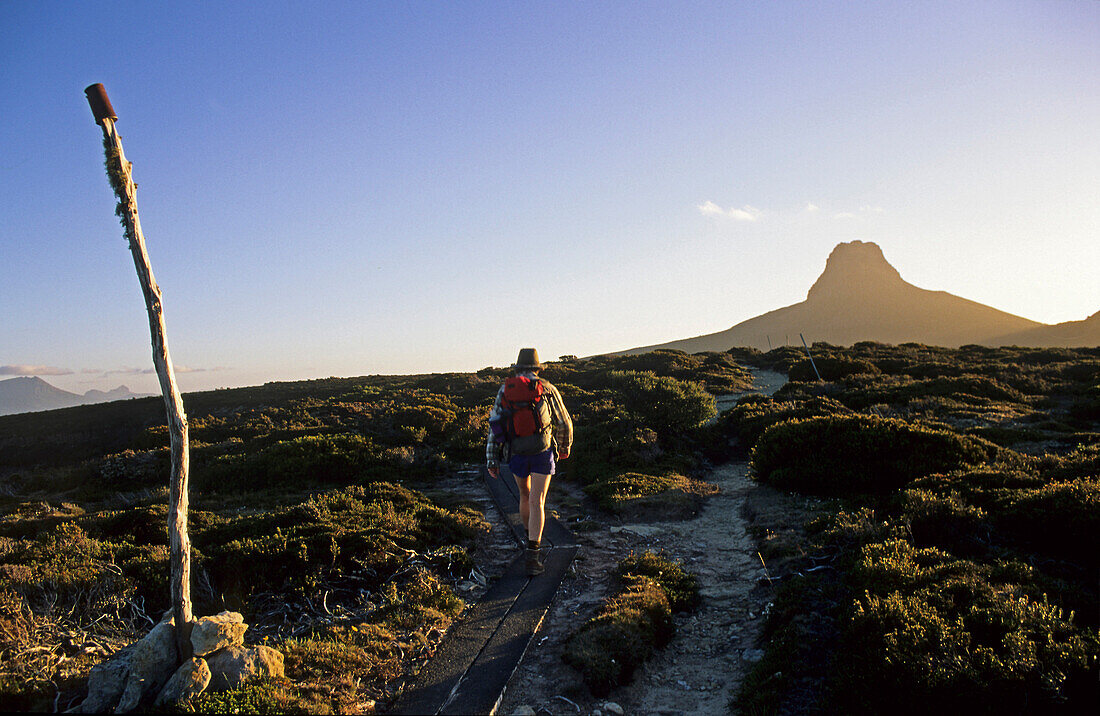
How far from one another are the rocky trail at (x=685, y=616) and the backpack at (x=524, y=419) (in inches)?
66.0

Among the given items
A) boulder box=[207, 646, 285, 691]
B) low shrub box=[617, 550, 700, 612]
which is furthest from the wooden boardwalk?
boulder box=[207, 646, 285, 691]

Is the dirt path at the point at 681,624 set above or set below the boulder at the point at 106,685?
below

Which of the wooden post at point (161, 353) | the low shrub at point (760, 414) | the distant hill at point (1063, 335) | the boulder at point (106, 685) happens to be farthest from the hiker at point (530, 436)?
the distant hill at point (1063, 335)

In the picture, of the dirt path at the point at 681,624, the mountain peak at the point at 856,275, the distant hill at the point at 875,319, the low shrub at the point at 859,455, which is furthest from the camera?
the mountain peak at the point at 856,275

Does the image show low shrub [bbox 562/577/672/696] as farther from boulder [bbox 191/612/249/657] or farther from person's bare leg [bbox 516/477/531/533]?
boulder [bbox 191/612/249/657]

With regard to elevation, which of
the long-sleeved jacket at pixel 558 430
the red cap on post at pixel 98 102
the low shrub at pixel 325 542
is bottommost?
the low shrub at pixel 325 542

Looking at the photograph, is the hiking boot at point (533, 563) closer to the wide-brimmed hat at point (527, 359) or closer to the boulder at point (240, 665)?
the wide-brimmed hat at point (527, 359)

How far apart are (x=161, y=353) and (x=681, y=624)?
529 centimetres

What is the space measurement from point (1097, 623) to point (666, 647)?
10.9ft

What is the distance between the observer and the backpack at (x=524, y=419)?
606cm

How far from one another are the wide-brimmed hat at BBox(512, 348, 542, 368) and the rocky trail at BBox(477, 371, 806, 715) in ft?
8.45

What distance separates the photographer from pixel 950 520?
621 cm

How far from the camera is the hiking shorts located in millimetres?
6160

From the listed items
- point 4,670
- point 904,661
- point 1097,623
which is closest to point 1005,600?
point 1097,623
